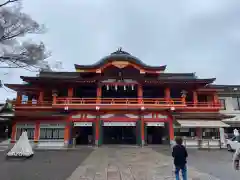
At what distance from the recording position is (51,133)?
813 inches

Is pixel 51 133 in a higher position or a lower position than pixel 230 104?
lower

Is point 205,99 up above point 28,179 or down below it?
above

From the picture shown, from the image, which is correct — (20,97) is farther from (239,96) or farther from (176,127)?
(239,96)

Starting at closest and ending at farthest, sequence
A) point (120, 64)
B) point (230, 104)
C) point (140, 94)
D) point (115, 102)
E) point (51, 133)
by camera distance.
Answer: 1. point (51, 133)
2. point (140, 94)
3. point (120, 64)
4. point (115, 102)
5. point (230, 104)

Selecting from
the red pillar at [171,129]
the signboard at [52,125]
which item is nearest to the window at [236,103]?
the red pillar at [171,129]

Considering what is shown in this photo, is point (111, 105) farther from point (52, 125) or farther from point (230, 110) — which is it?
point (230, 110)

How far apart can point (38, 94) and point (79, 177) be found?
18771mm

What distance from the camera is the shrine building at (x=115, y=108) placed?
20.5 meters

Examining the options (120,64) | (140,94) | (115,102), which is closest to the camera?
(140,94)

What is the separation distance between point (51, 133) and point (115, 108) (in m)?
7.76

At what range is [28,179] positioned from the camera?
7520mm

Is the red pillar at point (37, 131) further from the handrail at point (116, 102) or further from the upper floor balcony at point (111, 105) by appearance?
the handrail at point (116, 102)

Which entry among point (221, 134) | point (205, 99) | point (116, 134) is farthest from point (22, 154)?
point (205, 99)

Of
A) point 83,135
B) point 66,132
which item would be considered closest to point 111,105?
A: point 66,132
